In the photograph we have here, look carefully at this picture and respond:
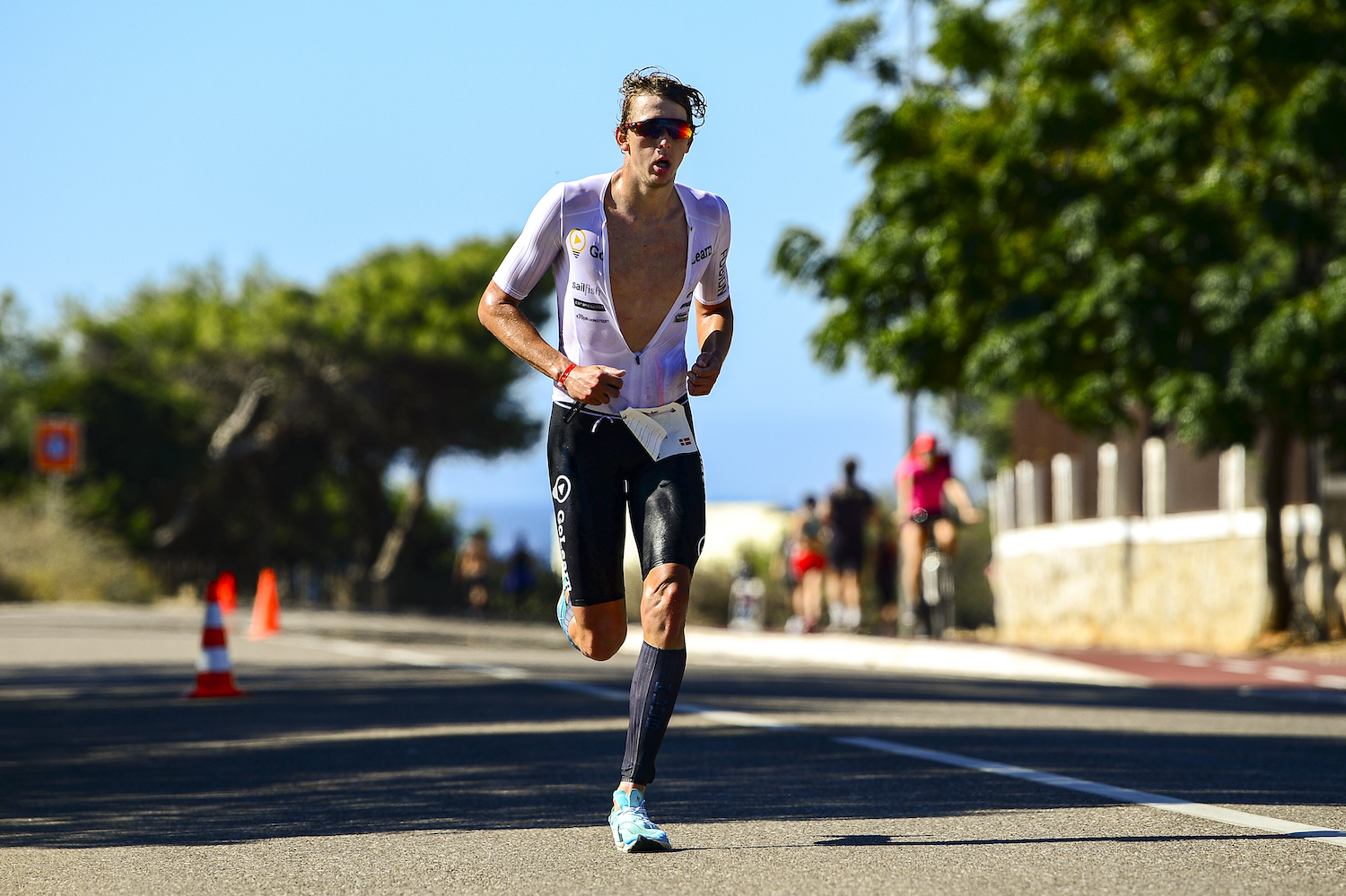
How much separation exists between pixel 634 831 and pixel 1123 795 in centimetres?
195

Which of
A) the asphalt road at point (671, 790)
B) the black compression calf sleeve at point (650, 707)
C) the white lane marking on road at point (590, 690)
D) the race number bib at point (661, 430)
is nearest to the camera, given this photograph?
the asphalt road at point (671, 790)

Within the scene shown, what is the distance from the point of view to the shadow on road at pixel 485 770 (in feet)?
20.4

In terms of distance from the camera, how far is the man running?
557cm

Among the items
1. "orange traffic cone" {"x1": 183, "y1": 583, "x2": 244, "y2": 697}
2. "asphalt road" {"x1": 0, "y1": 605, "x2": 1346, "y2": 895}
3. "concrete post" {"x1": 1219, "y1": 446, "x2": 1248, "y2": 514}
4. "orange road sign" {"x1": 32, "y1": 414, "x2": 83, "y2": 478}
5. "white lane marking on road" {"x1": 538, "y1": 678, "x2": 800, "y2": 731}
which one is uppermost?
"orange road sign" {"x1": 32, "y1": 414, "x2": 83, "y2": 478}

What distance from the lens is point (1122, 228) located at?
66.8 feet

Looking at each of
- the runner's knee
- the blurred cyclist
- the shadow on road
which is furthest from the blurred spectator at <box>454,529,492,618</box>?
the runner's knee

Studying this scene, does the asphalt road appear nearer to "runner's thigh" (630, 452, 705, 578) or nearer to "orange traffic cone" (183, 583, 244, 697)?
"orange traffic cone" (183, 583, 244, 697)

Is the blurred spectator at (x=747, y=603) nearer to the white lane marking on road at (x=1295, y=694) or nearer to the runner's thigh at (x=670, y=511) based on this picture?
the white lane marking on road at (x=1295, y=694)

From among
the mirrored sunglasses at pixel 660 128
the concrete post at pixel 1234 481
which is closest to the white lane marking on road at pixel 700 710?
the mirrored sunglasses at pixel 660 128

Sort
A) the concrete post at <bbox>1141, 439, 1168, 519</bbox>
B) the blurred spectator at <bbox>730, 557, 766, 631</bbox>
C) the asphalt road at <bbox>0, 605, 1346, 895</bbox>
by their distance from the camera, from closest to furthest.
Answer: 1. the asphalt road at <bbox>0, 605, 1346, 895</bbox>
2. the concrete post at <bbox>1141, 439, 1168, 519</bbox>
3. the blurred spectator at <bbox>730, 557, 766, 631</bbox>

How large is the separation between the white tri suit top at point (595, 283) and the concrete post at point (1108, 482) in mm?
25868

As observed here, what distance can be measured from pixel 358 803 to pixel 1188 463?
23107 millimetres

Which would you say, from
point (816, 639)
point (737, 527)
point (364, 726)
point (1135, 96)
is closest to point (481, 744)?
point (364, 726)

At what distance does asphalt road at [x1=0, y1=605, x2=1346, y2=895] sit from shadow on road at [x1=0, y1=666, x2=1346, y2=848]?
24 millimetres
